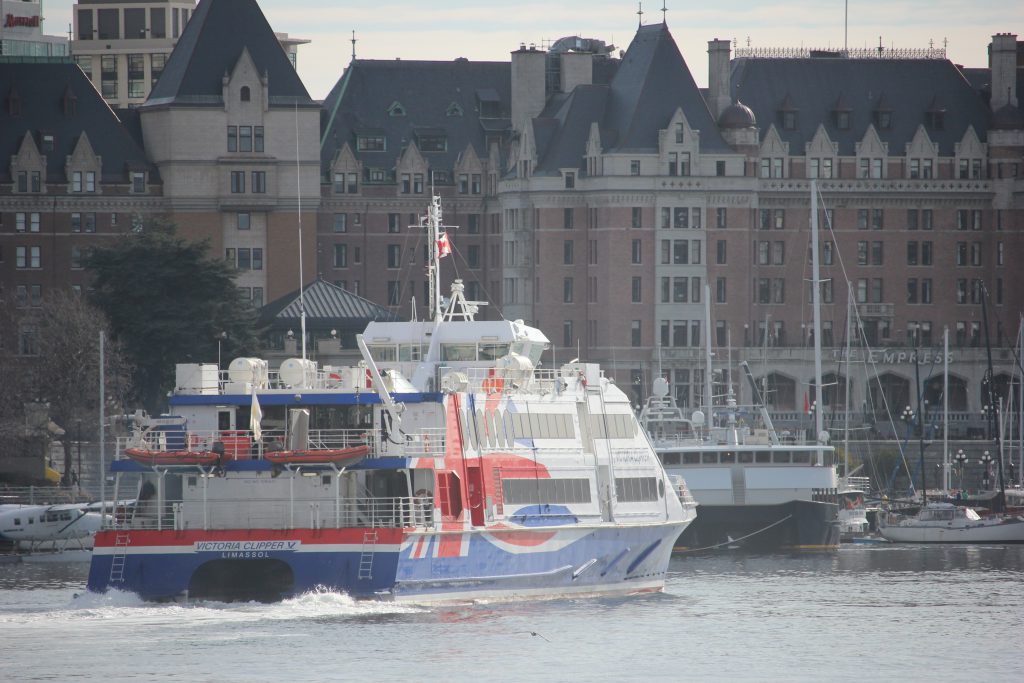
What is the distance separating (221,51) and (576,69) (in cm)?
2200

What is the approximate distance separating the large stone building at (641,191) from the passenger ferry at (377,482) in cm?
7892

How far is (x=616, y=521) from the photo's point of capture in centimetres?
7538

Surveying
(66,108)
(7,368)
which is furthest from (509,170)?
(7,368)

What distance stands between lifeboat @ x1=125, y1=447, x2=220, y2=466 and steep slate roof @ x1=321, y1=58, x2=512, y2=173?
10380 centimetres

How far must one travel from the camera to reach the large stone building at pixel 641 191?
15750 cm

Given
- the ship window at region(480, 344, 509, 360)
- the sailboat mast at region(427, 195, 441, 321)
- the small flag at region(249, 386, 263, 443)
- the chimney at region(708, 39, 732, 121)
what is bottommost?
the small flag at region(249, 386, 263, 443)

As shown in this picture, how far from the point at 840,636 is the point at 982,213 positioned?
98.3 m

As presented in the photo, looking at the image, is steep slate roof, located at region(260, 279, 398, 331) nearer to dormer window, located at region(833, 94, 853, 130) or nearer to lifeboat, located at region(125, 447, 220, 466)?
dormer window, located at region(833, 94, 853, 130)

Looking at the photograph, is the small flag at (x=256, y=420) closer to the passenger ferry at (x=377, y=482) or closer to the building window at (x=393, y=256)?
the passenger ferry at (x=377, y=482)

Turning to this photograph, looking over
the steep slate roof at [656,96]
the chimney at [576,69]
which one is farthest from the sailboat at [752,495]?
the chimney at [576,69]

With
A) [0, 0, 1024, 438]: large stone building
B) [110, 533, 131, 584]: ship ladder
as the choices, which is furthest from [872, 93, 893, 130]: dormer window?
[110, 533, 131, 584]: ship ladder

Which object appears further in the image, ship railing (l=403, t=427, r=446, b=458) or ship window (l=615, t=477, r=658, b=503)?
ship window (l=615, t=477, r=658, b=503)

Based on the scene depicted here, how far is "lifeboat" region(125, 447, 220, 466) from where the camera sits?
65.1 m

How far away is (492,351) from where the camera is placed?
73.8 meters
